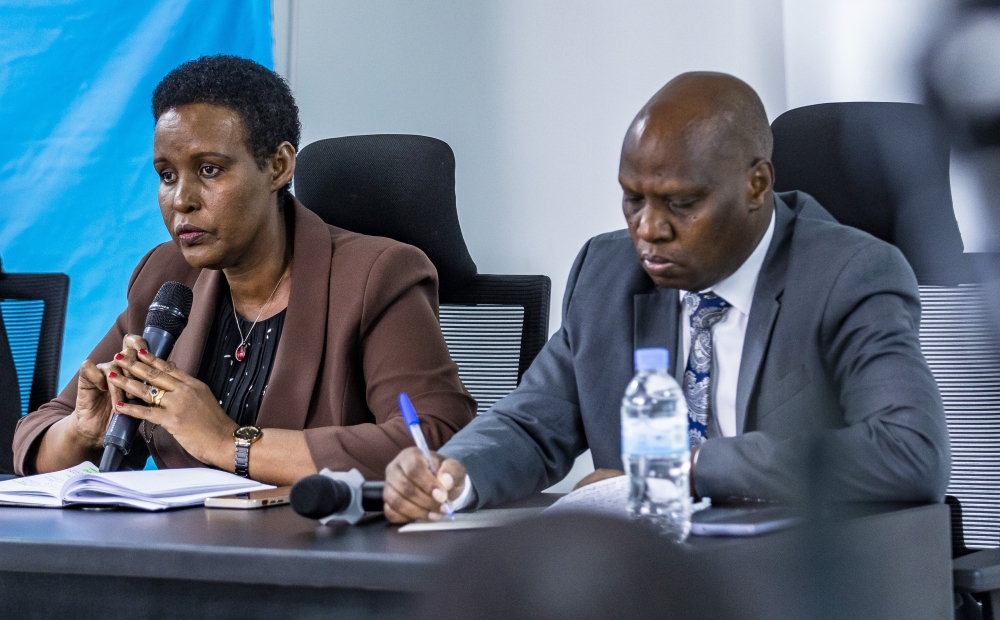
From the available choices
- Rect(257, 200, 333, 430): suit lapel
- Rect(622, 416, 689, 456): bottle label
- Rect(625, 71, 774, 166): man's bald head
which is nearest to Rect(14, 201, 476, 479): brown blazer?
Rect(257, 200, 333, 430): suit lapel

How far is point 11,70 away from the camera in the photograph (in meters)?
2.59

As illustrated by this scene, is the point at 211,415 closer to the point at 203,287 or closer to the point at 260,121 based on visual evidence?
the point at 203,287

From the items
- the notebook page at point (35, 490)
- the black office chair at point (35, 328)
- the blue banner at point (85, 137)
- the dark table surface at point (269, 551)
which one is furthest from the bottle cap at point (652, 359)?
the blue banner at point (85, 137)

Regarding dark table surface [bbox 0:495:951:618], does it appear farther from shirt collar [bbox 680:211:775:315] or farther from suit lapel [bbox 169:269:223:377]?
suit lapel [bbox 169:269:223:377]

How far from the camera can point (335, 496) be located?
1.08 metres

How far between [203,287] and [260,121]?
0.33 m

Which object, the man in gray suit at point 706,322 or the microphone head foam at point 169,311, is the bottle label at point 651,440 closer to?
the man in gray suit at point 706,322

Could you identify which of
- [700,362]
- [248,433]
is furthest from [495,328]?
[700,362]

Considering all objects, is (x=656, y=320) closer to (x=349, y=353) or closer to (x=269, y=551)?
(x=349, y=353)

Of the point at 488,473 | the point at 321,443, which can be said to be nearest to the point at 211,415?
the point at 321,443

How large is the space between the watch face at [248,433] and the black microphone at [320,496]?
52cm

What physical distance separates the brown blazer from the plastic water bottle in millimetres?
662

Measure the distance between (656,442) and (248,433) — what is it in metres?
0.80

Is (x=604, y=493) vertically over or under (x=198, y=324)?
under
